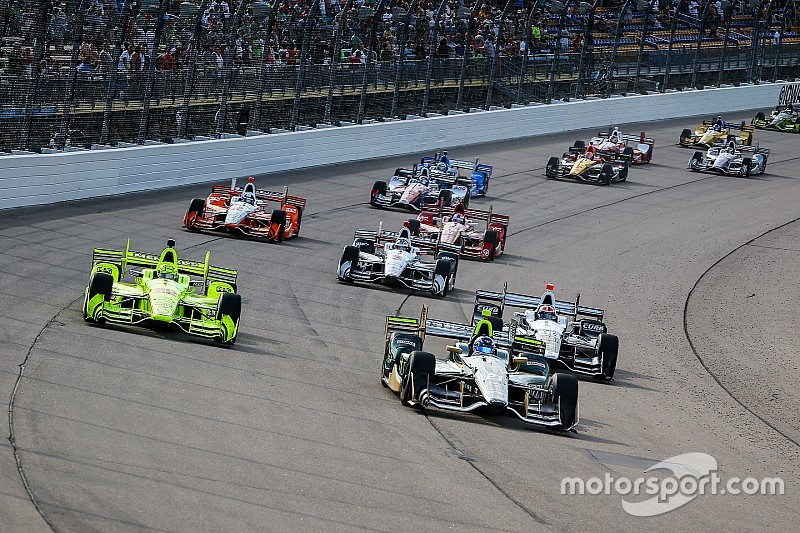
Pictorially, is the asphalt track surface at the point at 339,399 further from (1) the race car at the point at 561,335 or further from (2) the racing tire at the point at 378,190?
(2) the racing tire at the point at 378,190

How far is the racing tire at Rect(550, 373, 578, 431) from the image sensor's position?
13609 millimetres

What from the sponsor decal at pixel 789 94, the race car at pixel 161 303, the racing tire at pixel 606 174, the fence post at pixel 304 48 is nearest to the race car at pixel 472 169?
the fence post at pixel 304 48

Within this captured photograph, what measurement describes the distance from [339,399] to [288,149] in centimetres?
1793

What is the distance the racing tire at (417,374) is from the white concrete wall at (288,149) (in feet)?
38.4

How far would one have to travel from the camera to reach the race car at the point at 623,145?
35.3 m

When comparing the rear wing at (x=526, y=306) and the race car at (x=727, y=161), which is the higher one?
the race car at (x=727, y=161)

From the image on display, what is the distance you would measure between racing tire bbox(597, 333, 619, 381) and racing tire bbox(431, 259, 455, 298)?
170 inches

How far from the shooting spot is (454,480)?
11.4 meters

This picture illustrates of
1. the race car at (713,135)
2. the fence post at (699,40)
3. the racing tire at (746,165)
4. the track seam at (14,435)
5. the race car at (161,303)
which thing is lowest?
the track seam at (14,435)

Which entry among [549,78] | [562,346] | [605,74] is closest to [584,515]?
[562,346]

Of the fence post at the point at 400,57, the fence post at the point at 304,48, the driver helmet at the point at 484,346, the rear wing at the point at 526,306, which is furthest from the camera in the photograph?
the fence post at the point at 400,57

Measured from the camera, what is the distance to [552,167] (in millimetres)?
33125

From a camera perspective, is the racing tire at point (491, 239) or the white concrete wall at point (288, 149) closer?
the racing tire at point (491, 239)

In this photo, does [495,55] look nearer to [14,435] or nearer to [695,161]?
[695,161]
